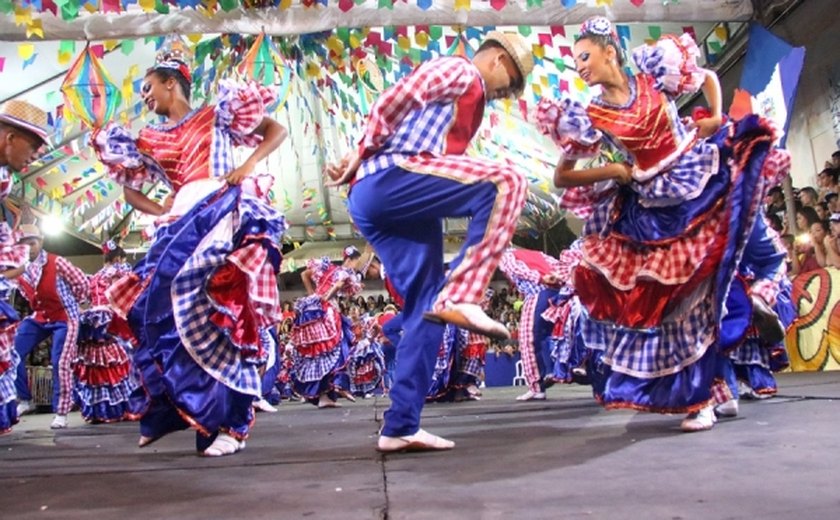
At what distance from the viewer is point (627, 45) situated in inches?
307

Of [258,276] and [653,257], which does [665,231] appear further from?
[258,276]

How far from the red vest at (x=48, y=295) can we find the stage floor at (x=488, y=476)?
9.72 feet

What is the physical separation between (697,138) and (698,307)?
2.00 feet

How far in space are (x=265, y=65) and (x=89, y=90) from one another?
1.73m

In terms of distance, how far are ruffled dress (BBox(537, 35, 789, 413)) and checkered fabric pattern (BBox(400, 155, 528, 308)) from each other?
Answer: 745 millimetres

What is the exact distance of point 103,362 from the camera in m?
6.03

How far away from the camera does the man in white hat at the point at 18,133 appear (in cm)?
314

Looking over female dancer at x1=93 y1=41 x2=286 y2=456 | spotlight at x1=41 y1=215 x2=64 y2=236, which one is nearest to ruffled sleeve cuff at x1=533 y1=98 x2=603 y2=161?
female dancer at x1=93 y1=41 x2=286 y2=456

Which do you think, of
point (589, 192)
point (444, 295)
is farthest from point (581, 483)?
point (589, 192)

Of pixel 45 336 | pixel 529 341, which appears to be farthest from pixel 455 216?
pixel 45 336

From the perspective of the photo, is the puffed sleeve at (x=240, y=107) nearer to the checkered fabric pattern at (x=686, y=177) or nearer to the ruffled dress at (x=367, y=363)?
the checkered fabric pattern at (x=686, y=177)

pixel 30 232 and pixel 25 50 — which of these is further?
pixel 25 50

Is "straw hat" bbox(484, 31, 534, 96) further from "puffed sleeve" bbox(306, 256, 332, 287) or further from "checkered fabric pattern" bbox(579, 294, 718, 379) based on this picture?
"puffed sleeve" bbox(306, 256, 332, 287)

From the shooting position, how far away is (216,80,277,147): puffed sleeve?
2.78 m
